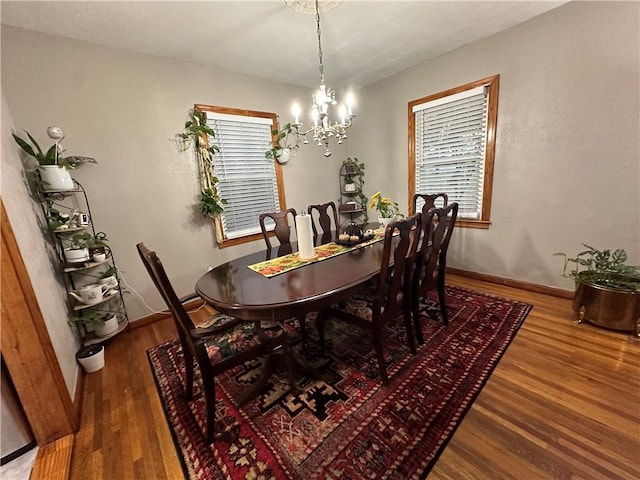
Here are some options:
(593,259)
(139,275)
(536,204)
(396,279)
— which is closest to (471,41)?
(536,204)

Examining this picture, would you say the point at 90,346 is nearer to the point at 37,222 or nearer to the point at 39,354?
the point at 39,354

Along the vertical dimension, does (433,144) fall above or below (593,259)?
above

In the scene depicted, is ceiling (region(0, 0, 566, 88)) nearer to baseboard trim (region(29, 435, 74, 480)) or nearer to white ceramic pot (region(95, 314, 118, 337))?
white ceramic pot (region(95, 314, 118, 337))

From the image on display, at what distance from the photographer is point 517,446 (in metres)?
1.22

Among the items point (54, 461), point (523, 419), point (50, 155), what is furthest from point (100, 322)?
point (523, 419)

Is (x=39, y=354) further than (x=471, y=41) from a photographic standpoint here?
No

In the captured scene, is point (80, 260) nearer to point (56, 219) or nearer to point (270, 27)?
point (56, 219)

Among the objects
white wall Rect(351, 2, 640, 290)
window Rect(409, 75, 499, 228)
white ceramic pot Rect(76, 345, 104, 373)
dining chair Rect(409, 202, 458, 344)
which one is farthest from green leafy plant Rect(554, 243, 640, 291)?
white ceramic pot Rect(76, 345, 104, 373)

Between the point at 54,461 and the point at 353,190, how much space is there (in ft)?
12.9

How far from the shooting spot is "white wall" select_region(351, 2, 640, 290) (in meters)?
2.09

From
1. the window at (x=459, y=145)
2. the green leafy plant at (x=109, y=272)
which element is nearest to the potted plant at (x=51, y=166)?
the green leafy plant at (x=109, y=272)

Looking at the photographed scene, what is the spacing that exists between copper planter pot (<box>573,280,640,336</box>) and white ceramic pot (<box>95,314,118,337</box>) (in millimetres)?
4019

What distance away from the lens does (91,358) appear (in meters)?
1.94

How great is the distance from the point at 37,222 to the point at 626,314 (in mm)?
4490
